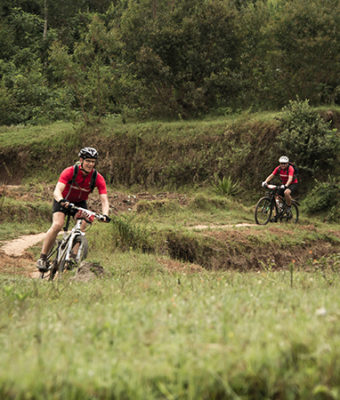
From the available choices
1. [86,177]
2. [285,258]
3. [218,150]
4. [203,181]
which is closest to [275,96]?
[218,150]

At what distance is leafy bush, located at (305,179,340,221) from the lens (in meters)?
21.1

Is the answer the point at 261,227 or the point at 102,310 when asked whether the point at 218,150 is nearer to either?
the point at 261,227

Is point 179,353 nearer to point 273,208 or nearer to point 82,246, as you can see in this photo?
point 82,246

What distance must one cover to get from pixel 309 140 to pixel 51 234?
15.0m

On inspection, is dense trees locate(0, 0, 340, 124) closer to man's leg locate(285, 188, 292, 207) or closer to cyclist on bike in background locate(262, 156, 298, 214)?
cyclist on bike in background locate(262, 156, 298, 214)

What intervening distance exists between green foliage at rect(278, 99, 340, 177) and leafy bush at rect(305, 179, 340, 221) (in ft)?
3.15

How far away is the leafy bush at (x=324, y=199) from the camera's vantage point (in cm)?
2114

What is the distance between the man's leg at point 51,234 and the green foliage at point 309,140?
14.6 metres

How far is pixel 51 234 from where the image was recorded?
955cm

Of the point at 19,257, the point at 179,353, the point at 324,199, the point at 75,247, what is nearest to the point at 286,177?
the point at 324,199

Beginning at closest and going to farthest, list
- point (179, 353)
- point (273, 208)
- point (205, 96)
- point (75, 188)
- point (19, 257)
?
point (179, 353)
point (75, 188)
point (19, 257)
point (273, 208)
point (205, 96)

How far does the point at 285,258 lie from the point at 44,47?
3598 centimetres

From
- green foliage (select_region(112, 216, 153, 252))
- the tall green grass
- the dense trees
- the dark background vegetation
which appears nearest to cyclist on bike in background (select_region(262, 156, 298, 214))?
the dark background vegetation

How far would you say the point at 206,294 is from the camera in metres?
5.02
